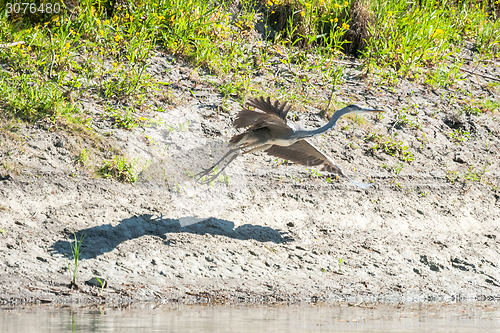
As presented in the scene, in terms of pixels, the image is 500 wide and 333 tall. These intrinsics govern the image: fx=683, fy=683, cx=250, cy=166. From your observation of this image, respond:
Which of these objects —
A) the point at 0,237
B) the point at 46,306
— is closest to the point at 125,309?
the point at 46,306

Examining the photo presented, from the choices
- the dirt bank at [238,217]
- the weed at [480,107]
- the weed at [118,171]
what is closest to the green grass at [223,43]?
the dirt bank at [238,217]

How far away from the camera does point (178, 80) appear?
30.4 feet

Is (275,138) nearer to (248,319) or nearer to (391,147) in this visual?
(391,147)

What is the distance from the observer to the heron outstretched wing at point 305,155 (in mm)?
7539

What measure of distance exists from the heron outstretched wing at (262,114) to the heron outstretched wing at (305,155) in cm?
82

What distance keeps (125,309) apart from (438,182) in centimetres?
481

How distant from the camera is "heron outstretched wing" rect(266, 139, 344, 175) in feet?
24.7

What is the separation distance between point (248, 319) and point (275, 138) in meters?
2.58

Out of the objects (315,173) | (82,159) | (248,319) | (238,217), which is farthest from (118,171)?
(248,319)

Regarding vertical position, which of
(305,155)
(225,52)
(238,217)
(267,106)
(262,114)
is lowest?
(238,217)

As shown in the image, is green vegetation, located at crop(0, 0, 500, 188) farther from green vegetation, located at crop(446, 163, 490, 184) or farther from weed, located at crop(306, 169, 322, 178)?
weed, located at crop(306, 169, 322, 178)

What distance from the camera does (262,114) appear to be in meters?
6.66

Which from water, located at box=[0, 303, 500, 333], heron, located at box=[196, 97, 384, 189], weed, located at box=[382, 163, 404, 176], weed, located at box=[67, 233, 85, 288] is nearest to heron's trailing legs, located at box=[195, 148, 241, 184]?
heron, located at box=[196, 97, 384, 189]

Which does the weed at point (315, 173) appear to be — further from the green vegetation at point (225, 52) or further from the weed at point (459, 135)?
the weed at point (459, 135)
